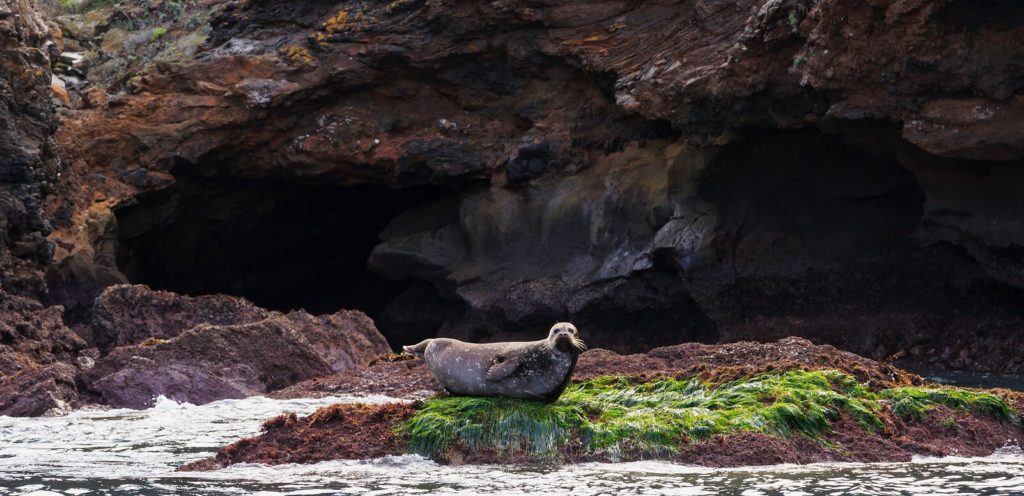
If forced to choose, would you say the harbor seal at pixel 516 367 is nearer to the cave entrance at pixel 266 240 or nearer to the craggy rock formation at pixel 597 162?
the craggy rock formation at pixel 597 162

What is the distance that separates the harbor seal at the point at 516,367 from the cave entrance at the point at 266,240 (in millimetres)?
18142

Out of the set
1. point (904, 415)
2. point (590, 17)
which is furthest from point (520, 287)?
point (904, 415)

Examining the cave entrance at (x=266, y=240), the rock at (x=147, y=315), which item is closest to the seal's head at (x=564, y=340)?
the rock at (x=147, y=315)

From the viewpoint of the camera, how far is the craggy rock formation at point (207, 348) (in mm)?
15961

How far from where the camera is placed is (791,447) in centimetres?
1012

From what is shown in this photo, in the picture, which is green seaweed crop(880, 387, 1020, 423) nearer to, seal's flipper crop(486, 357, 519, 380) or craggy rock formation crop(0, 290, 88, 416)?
seal's flipper crop(486, 357, 519, 380)

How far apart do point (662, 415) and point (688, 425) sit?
0.29 metres

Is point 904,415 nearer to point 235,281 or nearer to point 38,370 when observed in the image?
point 38,370

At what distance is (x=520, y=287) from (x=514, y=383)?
619 inches

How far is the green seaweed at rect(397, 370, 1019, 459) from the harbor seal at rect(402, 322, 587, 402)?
103mm

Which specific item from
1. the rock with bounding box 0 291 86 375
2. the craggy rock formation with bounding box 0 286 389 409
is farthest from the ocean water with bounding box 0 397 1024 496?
the rock with bounding box 0 291 86 375

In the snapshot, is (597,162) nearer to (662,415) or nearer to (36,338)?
(36,338)

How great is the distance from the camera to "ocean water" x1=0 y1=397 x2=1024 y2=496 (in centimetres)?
873

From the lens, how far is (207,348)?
17.2 metres
